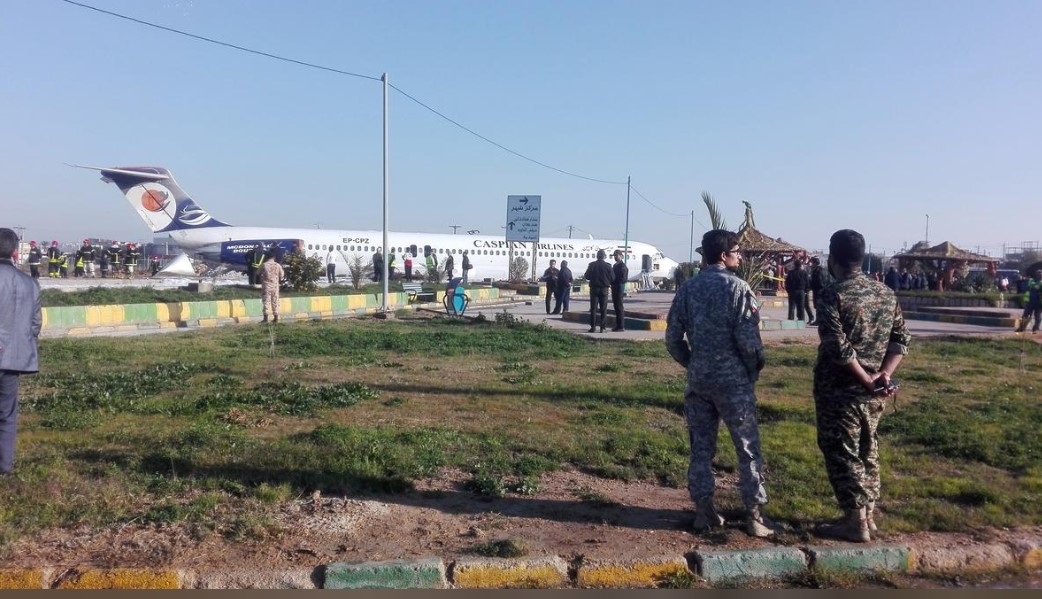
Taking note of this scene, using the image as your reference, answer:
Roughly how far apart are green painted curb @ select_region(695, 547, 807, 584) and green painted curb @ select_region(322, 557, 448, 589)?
4.74 feet

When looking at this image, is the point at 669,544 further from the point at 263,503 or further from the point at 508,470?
the point at 263,503

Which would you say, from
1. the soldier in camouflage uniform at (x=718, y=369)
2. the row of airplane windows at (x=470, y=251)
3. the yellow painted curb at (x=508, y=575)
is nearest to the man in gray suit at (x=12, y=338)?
the yellow painted curb at (x=508, y=575)

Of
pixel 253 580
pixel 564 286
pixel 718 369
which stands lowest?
pixel 253 580

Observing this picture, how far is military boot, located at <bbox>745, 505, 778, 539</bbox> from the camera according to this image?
503 centimetres

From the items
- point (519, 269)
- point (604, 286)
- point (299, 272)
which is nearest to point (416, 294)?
point (299, 272)

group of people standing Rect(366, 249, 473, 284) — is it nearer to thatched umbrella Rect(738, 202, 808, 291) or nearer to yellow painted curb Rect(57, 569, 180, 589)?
thatched umbrella Rect(738, 202, 808, 291)

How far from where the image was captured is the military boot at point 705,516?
16.9ft

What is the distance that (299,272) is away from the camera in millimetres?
26516

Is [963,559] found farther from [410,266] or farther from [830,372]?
[410,266]

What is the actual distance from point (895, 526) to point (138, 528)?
4.61m

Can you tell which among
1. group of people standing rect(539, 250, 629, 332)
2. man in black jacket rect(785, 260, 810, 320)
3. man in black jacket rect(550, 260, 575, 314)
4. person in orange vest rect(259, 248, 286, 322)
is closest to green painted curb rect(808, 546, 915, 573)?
group of people standing rect(539, 250, 629, 332)

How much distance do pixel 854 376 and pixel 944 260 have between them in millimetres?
41720

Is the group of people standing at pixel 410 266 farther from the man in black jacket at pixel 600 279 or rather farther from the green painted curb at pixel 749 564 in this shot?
the green painted curb at pixel 749 564

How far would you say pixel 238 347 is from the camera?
45.3ft
